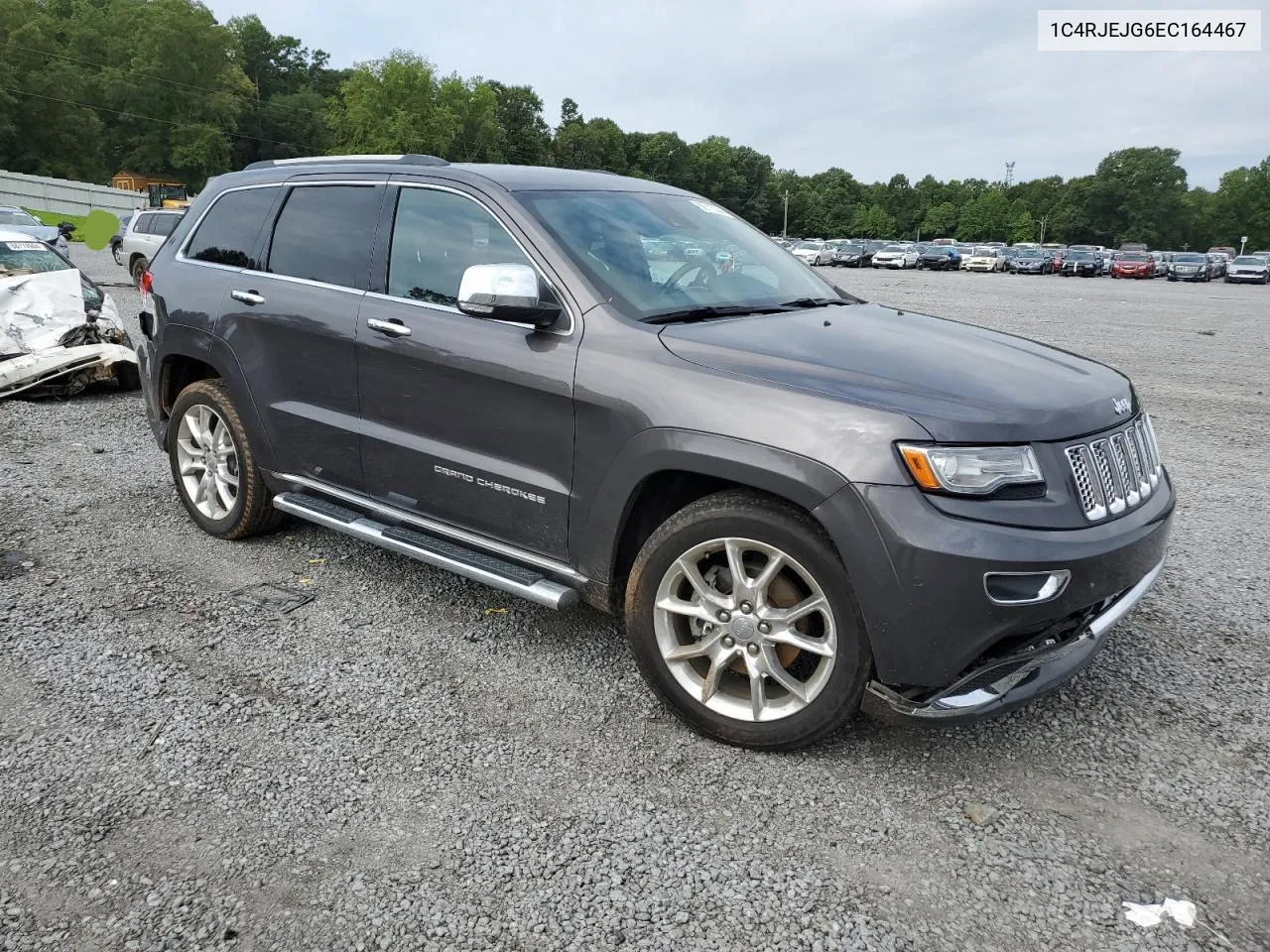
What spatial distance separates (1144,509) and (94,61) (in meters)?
110

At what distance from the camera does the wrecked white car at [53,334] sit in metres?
8.74

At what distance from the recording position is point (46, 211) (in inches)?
2196

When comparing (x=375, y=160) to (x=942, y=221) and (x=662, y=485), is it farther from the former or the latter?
(x=942, y=221)

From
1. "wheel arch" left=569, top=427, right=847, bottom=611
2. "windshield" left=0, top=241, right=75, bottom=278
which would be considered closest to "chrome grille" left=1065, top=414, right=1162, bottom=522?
"wheel arch" left=569, top=427, right=847, bottom=611

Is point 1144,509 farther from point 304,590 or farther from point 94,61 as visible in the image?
point 94,61

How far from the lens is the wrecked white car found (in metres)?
8.74

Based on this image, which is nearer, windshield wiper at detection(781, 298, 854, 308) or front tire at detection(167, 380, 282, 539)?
windshield wiper at detection(781, 298, 854, 308)

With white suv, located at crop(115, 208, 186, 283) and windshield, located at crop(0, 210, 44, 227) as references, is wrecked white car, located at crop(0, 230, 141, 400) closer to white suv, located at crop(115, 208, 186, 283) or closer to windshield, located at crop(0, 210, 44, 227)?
white suv, located at crop(115, 208, 186, 283)

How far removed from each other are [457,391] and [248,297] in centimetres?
154

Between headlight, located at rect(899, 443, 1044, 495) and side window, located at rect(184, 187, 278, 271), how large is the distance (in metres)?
3.38

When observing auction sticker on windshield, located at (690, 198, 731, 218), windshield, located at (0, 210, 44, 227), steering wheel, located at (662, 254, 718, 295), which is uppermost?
windshield, located at (0, 210, 44, 227)

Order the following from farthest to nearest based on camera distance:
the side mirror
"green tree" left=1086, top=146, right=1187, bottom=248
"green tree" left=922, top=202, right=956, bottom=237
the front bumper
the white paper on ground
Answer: "green tree" left=922, top=202, right=956, bottom=237
"green tree" left=1086, top=146, right=1187, bottom=248
the side mirror
the front bumper
the white paper on ground

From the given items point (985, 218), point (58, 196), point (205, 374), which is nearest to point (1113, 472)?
point (205, 374)

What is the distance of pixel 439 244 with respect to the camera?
391 centimetres
